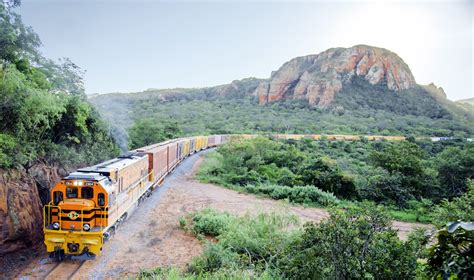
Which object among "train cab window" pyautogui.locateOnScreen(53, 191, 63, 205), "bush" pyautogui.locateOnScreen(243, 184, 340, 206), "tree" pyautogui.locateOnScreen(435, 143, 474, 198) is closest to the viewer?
"train cab window" pyautogui.locateOnScreen(53, 191, 63, 205)

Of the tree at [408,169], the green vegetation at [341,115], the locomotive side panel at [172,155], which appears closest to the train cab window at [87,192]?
the locomotive side panel at [172,155]

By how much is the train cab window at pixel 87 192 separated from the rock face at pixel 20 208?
3119 mm

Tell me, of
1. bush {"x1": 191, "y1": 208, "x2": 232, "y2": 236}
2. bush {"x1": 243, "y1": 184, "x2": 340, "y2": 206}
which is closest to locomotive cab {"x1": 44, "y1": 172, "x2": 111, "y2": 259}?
bush {"x1": 191, "y1": 208, "x2": 232, "y2": 236}

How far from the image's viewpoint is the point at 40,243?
12.4 m

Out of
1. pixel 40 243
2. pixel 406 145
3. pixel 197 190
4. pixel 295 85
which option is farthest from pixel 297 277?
pixel 295 85

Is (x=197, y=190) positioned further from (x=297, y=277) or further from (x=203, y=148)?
(x=203, y=148)

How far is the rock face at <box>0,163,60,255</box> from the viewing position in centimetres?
1122

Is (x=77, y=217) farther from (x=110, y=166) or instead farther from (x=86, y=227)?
(x=110, y=166)

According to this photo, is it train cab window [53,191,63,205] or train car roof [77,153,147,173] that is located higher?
train car roof [77,153,147,173]

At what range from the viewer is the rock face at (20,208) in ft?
36.8

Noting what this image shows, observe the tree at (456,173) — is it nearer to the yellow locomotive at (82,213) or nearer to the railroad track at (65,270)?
the yellow locomotive at (82,213)

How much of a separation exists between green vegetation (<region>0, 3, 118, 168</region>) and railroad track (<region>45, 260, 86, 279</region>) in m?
Result: 4.40

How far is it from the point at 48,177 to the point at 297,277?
12.4 meters

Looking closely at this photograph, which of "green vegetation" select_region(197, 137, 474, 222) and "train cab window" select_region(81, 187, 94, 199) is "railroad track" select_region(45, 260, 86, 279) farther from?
"green vegetation" select_region(197, 137, 474, 222)
